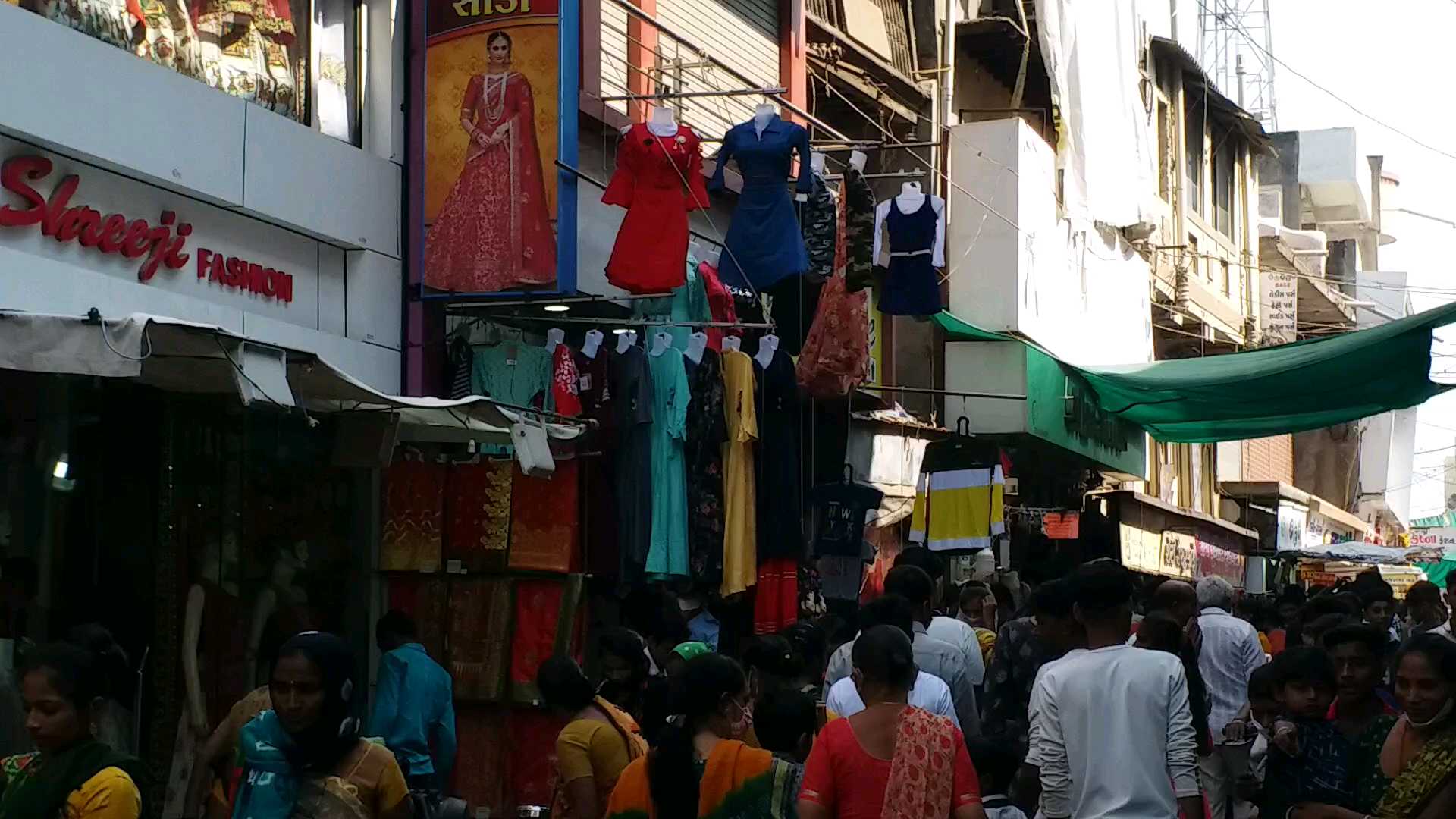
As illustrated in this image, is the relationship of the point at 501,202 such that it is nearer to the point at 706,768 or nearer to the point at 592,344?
the point at 592,344

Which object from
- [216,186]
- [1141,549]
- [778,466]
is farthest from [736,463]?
[1141,549]

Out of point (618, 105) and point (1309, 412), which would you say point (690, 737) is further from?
point (1309, 412)

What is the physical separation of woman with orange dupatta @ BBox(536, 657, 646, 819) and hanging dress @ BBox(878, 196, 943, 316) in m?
8.44

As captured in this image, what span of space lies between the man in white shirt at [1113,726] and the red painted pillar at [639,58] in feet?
30.2

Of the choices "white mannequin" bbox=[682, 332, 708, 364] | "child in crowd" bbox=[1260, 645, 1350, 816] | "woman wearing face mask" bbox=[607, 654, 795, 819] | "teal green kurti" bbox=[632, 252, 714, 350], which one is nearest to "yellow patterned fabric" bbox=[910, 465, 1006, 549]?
"teal green kurti" bbox=[632, 252, 714, 350]

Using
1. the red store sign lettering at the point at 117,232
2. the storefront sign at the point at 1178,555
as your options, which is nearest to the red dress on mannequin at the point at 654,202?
the red store sign lettering at the point at 117,232

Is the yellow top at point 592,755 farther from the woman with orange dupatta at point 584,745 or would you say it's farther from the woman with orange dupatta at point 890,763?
the woman with orange dupatta at point 890,763

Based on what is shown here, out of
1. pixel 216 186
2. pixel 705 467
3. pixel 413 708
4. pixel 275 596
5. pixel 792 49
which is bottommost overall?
pixel 413 708

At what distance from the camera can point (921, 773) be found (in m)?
5.41

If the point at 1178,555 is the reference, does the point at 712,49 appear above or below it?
above

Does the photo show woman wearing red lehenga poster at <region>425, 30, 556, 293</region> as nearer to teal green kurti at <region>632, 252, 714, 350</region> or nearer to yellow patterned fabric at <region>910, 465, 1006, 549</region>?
teal green kurti at <region>632, 252, 714, 350</region>

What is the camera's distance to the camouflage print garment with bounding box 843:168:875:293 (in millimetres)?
13914

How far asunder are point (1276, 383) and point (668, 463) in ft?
19.9

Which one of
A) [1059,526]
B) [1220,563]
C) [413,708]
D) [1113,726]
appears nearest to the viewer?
[1113,726]
